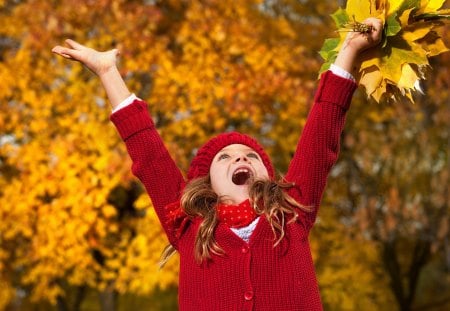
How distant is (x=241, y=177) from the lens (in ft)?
12.1

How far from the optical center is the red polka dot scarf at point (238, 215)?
11.7ft

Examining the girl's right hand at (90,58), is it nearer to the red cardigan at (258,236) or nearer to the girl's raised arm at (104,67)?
the girl's raised arm at (104,67)

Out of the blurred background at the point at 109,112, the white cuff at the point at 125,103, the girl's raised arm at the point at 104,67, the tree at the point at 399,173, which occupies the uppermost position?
the girl's raised arm at the point at 104,67

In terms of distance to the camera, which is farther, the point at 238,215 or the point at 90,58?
the point at 90,58

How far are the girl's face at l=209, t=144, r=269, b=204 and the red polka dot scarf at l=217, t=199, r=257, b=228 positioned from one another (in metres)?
0.08

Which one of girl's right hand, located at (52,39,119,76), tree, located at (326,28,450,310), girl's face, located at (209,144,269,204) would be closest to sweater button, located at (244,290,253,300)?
girl's face, located at (209,144,269,204)

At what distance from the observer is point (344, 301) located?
12320mm

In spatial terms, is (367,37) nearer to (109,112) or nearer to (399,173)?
(109,112)

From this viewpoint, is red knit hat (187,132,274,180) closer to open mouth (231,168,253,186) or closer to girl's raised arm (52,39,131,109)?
open mouth (231,168,253,186)

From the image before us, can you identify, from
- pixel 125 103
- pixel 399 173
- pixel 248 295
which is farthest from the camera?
pixel 399 173

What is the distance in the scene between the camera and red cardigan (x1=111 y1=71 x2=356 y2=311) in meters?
3.44

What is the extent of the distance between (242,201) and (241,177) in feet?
0.39

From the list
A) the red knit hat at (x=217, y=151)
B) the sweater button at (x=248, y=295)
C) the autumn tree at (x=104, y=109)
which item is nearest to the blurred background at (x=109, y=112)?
the autumn tree at (x=104, y=109)

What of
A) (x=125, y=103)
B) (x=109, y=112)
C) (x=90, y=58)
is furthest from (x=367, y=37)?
(x=109, y=112)
